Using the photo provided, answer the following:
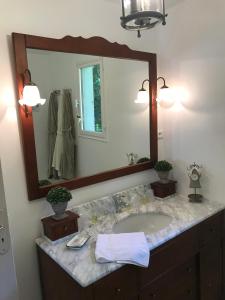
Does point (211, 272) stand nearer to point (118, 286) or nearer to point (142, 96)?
point (118, 286)

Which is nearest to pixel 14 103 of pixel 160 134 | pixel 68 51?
pixel 68 51

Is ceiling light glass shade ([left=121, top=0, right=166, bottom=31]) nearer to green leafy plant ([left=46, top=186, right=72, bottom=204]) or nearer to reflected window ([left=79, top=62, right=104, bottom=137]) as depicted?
reflected window ([left=79, top=62, right=104, bottom=137])

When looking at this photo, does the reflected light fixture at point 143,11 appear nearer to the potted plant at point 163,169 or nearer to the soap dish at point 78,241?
the soap dish at point 78,241

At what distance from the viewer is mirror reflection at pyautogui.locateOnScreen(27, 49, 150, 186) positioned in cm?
158

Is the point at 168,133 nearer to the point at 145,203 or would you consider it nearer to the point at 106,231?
the point at 145,203

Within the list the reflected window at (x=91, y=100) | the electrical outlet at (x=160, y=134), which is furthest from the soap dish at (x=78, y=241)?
the electrical outlet at (x=160, y=134)

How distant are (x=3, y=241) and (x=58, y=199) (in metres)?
0.41

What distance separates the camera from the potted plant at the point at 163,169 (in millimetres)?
2082

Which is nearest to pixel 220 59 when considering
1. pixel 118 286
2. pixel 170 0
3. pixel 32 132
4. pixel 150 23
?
pixel 170 0

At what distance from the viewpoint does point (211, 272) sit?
73.0 inches

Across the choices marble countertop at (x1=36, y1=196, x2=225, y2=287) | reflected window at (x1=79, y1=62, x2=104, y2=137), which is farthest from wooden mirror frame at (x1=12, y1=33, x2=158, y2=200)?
marble countertop at (x1=36, y1=196, x2=225, y2=287)

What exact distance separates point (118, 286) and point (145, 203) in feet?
2.74

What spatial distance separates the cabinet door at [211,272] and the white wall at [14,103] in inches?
36.7

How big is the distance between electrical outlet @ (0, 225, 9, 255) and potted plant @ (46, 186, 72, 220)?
38 centimetres
